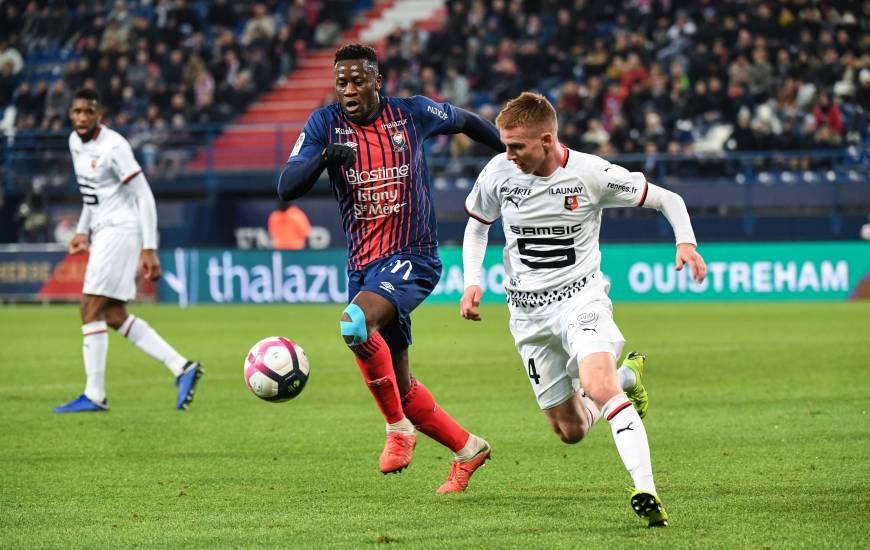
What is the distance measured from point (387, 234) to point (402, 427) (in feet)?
3.10

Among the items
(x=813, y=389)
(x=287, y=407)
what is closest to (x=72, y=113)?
(x=287, y=407)

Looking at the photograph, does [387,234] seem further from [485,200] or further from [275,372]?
[275,372]

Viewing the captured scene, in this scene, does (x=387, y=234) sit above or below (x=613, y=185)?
below

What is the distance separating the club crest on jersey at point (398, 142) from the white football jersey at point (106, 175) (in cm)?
395

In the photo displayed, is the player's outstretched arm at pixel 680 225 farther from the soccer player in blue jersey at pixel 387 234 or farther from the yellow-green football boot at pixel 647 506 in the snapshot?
the soccer player in blue jersey at pixel 387 234

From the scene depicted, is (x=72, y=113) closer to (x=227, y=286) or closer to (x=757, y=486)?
(x=757, y=486)

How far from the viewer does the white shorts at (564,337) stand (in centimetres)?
584

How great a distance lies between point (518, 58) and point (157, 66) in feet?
29.3

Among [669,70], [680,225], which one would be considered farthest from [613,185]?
[669,70]

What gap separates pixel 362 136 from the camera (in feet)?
22.2

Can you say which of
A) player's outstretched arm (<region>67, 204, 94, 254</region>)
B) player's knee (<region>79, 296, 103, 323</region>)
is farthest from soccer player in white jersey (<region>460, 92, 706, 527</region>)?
player's outstretched arm (<region>67, 204, 94, 254</region>)

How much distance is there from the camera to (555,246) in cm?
614

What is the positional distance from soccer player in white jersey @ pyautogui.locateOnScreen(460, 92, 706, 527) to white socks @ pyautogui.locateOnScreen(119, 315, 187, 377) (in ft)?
14.7

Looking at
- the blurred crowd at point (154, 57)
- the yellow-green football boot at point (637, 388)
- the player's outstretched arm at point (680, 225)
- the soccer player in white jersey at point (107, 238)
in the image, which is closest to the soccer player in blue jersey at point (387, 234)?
the yellow-green football boot at point (637, 388)
